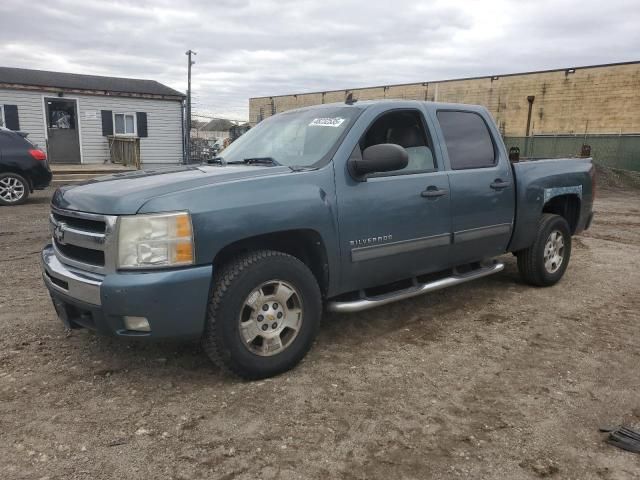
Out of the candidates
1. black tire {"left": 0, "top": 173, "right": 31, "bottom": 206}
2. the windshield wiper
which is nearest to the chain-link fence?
black tire {"left": 0, "top": 173, "right": 31, "bottom": 206}

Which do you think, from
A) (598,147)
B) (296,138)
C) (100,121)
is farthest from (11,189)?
(598,147)

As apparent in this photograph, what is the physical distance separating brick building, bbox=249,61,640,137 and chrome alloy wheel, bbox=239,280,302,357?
23431 millimetres

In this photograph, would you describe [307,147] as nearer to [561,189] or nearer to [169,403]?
[169,403]

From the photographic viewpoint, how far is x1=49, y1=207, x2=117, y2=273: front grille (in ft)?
9.66

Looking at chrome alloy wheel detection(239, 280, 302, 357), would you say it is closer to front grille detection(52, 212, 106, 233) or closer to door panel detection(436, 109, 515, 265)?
front grille detection(52, 212, 106, 233)

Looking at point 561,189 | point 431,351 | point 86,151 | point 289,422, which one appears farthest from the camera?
point 86,151

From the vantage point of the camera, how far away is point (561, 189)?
5523 mm

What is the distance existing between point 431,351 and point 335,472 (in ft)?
5.38

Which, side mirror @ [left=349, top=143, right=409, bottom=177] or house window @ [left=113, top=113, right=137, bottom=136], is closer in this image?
side mirror @ [left=349, top=143, right=409, bottom=177]

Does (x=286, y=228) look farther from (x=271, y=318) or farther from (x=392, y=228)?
(x=392, y=228)

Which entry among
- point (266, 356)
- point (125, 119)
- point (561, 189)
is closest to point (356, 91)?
point (125, 119)

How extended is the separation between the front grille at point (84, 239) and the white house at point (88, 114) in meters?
16.4

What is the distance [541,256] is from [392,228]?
2.37m

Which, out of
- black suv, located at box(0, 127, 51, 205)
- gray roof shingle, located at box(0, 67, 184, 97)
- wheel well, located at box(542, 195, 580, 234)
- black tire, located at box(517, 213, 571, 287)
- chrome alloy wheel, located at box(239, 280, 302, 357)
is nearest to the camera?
chrome alloy wheel, located at box(239, 280, 302, 357)
